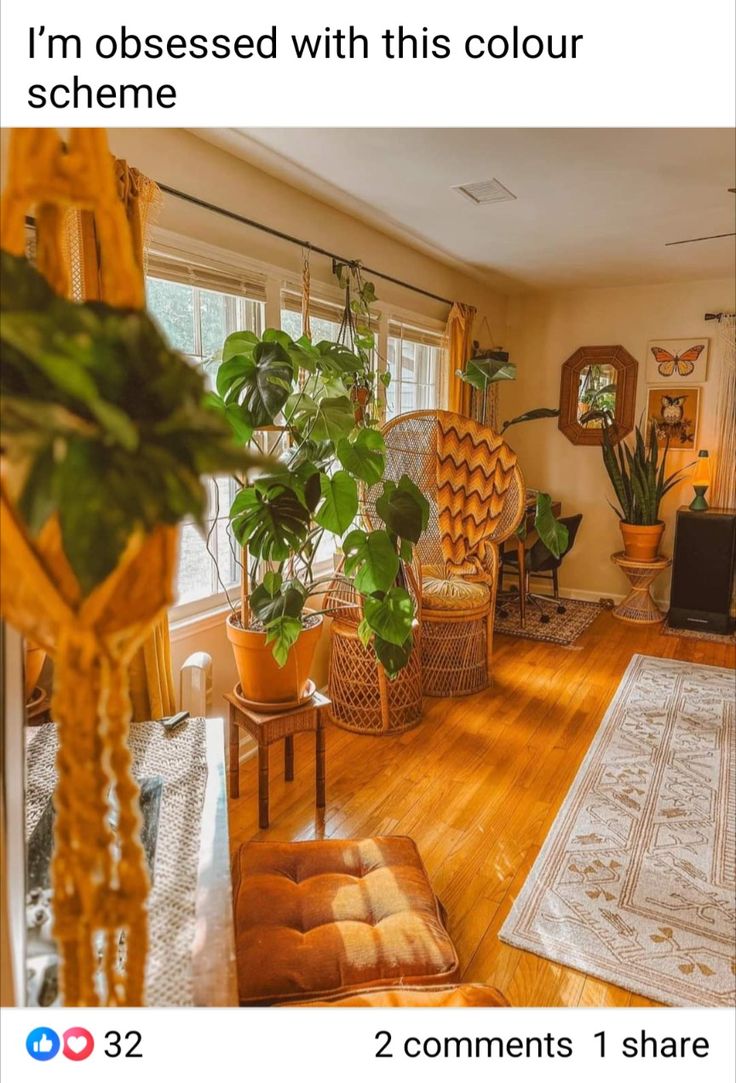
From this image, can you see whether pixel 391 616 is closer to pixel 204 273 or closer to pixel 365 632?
pixel 365 632

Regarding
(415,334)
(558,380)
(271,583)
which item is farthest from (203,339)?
(558,380)

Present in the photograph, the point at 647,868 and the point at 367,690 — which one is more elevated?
the point at 367,690


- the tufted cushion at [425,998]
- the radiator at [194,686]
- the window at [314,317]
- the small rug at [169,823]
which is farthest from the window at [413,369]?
the tufted cushion at [425,998]

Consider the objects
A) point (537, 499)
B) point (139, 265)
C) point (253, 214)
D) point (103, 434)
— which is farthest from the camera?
point (537, 499)

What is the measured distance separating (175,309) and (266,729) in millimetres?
1559

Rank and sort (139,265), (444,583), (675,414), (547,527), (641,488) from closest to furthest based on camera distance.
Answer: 1. (139,265)
2. (444,583)
3. (547,527)
4. (641,488)
5. (675,414)

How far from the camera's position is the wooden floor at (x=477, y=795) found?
175cm

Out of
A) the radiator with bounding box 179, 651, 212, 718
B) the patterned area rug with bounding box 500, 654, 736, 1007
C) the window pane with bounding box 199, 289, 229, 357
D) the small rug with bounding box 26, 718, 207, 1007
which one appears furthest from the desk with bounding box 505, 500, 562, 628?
the small rug with bounding box 26, 718, 207, 1007

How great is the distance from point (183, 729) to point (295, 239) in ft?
7.20

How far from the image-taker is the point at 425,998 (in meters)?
1.19

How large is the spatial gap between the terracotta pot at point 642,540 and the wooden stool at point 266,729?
335 cm

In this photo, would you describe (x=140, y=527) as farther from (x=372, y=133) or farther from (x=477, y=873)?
(x=372, y=133)

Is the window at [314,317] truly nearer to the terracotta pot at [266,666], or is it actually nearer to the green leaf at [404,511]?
the green leaf at [404,511]
